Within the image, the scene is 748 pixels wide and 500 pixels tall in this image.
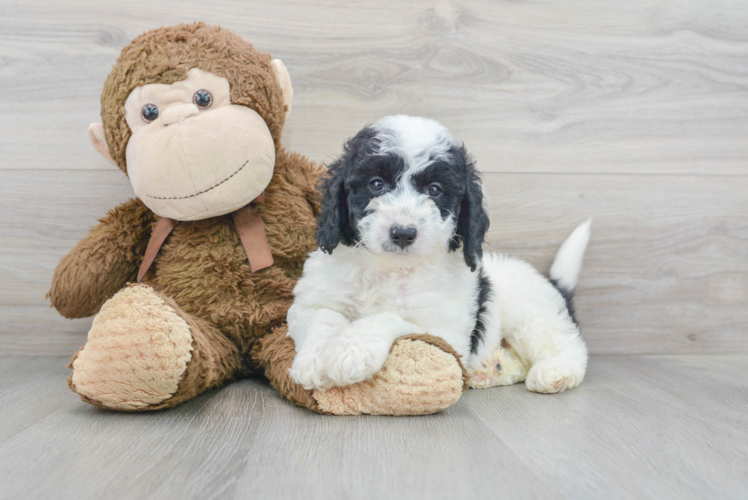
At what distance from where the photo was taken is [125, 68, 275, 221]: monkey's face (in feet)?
5.09

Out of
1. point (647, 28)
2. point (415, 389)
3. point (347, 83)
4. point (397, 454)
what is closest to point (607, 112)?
point (647, 28)

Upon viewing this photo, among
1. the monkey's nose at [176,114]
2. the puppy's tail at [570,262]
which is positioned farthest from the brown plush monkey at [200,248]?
the puppy's tail at [570,262]

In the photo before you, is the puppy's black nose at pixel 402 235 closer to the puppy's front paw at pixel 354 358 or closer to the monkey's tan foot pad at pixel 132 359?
the puppy's front paw at pixel 354 358

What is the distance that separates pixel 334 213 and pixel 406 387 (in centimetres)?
49

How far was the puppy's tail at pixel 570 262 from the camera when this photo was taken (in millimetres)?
2082

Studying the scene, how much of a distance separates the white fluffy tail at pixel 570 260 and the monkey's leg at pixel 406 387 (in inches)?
33.4

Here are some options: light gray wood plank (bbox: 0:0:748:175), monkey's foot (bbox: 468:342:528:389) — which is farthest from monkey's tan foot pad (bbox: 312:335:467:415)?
light gray wood plank (bbox: 0:0:748:175)

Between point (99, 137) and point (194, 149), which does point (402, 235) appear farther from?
point (99, 137)

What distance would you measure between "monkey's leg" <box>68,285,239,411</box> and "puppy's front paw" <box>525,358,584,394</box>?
0.99m

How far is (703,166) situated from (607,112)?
467 mm

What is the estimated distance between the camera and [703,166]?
89.4 inches

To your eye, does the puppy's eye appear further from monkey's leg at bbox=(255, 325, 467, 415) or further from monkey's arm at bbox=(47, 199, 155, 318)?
monkey's arm at bbox=(47, 199, 155, 318)

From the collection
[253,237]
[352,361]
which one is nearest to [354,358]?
[352,361]

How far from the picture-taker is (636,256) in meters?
2.28
